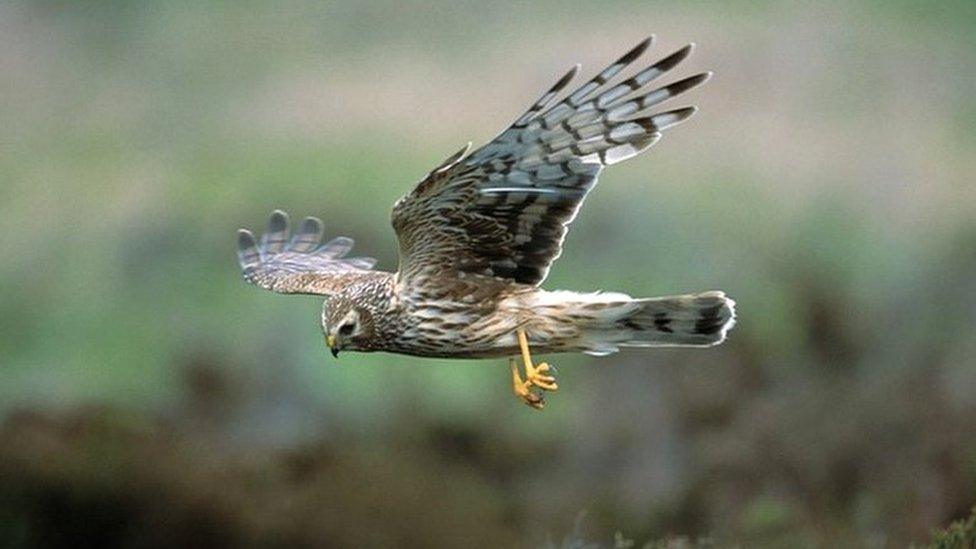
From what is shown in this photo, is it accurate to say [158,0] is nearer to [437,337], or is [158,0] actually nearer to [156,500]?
[156,500]

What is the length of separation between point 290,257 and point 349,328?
118 centimetres

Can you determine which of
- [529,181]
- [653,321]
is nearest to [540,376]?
[653,321]

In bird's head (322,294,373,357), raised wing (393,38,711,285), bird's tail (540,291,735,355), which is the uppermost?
raised wing (393,38,711,285)

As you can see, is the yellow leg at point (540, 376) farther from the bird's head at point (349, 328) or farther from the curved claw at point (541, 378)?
the bird's head at point (349, 328)

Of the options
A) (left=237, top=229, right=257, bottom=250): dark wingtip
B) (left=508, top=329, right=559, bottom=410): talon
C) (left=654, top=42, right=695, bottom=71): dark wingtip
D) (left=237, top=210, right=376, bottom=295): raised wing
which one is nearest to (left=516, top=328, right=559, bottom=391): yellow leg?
(left=508, top=329, right=559, bottom=410): talon

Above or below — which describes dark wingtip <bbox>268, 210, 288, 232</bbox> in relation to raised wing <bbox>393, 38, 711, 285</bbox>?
above

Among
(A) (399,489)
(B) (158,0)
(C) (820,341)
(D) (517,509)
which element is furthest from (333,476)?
(B) (158,0)

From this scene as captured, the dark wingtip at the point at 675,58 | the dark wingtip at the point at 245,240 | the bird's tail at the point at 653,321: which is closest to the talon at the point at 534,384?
the bird's tail at the point at 653,321

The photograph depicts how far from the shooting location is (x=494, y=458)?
7.83 metres

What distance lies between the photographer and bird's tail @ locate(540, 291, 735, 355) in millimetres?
4340

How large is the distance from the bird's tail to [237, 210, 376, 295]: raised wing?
34.0 inches

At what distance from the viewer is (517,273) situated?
14.9 feet

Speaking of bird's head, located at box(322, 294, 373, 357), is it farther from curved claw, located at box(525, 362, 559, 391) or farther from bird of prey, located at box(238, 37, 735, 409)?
curved claw, located at box(525, 362, 559, 391)

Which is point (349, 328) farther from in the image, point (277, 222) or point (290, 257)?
point (277, 222)
